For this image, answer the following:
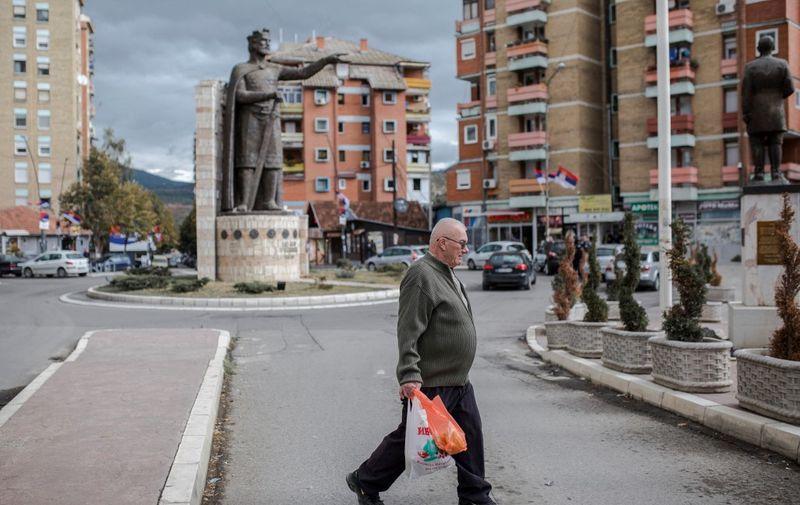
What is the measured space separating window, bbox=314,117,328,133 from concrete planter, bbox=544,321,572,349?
57219 millimetres

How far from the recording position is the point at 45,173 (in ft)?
245

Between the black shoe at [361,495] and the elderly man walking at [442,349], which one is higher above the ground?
the elderly man walking at [442,349]

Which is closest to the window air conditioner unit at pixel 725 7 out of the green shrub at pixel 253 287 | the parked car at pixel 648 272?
the parked car at pixel 648 272

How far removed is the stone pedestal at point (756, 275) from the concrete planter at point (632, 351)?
79.5 inches

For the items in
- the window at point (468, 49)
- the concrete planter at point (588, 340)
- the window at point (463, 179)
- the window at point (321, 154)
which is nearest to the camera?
the concrete planter at point (588, 340)

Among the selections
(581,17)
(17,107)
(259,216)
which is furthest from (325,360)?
(17,107)

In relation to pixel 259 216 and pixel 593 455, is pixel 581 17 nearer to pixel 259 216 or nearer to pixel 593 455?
pixel 259 216

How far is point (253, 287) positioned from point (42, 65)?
63.5m

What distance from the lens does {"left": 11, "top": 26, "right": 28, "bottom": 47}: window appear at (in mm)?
73875

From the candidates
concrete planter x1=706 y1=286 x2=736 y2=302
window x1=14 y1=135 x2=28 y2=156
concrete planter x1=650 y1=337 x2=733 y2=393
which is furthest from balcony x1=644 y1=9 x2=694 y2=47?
window x1=14 y1=135 x2=28 y2=156

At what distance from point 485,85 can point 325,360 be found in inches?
1877

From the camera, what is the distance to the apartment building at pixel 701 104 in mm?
43781

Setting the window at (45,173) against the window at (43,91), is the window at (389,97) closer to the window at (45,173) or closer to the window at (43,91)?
the window at (43,91)

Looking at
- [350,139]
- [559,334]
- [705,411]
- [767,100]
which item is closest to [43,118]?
[350,139]
